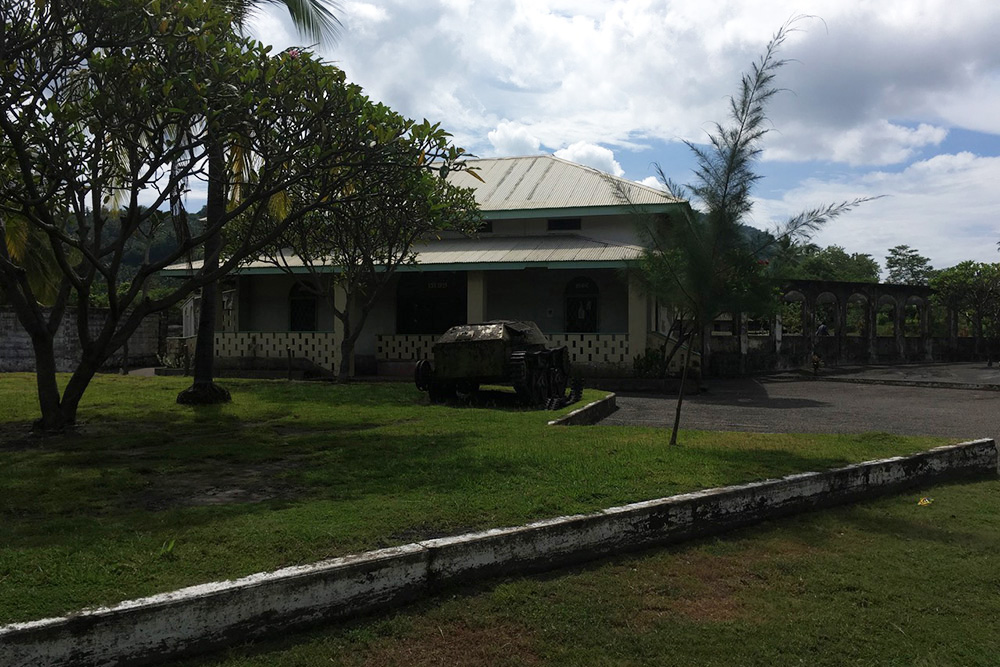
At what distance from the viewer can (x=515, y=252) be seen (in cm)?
2095

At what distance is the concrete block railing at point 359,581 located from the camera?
310cm

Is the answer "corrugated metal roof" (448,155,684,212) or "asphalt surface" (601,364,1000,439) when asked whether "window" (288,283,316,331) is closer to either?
"corrugated metal roof" (448,155,684,212)

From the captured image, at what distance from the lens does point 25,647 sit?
9.72 feet

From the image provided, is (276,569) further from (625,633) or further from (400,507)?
(625,633)

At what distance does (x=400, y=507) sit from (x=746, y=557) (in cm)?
232

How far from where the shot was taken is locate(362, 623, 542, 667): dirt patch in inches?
135

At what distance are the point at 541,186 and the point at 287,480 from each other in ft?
62.7

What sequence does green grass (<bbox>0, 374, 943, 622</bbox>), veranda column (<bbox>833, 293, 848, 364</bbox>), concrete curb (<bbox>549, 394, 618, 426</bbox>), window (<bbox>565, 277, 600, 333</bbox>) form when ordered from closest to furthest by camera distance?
green grass (<bbox>0, 374, 943, 622</bbox>) < concrete curb (<bbox>549, 394, 618, 426</bbox>) < window (<bbox>565, 277, 600, 333</bbox>) < veranda column (<bbox>833, 293, 848, 364</bbox>)

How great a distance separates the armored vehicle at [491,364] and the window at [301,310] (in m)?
11.2

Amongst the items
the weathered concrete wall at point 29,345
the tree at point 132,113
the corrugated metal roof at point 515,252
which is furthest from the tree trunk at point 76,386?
the weathered concrete wall at point 29,345

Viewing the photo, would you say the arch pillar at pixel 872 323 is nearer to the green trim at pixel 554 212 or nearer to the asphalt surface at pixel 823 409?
the asphalt surface at pixel 823 409

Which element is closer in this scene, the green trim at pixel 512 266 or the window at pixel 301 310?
the green trim at pixel 512 266

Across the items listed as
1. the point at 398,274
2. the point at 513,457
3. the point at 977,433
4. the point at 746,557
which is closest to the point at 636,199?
the point at 398,274

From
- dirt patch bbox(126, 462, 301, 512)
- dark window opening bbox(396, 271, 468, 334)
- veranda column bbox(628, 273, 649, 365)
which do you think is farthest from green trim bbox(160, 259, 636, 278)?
dirt patch bbox(126, 462, 301, 512)
